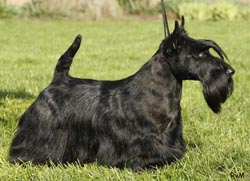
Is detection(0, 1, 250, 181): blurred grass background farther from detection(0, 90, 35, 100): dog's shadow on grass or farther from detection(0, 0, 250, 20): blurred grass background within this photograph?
detection(0, 0, 250, 20): blurred grass background

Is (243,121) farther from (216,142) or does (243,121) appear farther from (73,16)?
(73,16)

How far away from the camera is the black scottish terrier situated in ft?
10.7

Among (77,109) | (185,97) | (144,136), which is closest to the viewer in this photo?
(144,136)

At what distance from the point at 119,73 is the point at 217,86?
523 cm

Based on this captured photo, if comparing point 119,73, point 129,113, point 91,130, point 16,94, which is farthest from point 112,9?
point 129,113

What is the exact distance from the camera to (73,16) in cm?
2002

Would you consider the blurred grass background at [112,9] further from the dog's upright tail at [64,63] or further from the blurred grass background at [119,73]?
the dog's upright tail at [64,63]

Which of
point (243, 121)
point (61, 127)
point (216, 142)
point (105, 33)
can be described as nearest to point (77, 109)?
point (61, 127)

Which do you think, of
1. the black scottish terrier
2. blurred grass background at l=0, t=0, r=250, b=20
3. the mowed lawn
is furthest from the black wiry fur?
blurred grass background at l=0, t=0, r=250, b=20

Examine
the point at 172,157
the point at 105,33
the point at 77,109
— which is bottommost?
the point at 105,33

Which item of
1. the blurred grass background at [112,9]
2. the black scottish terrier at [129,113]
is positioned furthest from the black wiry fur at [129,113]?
the blurred grass background at [112,9]

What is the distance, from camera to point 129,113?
3350 mm

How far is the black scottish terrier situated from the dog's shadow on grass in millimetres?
2212

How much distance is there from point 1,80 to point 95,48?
5357 mm
